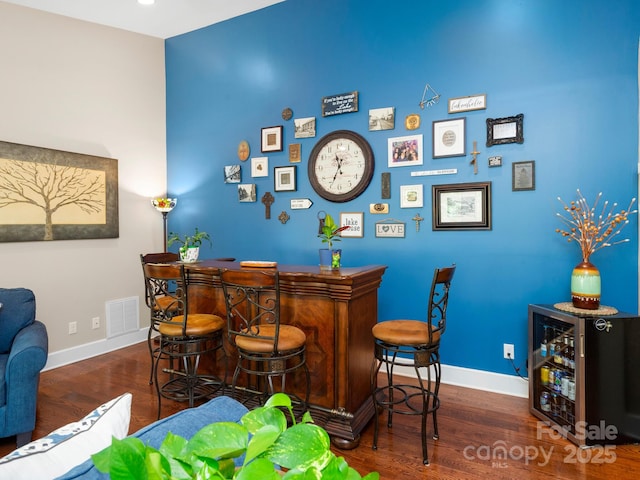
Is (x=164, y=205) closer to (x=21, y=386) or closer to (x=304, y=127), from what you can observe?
(x=304, y=127)

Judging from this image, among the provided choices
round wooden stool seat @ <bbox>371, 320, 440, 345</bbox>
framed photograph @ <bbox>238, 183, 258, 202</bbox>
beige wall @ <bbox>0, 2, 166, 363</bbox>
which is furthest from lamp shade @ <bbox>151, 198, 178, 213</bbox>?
round wooden stool seat @ <bbox>371, 320, 440, 345</bbox>

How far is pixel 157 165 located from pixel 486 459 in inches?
178

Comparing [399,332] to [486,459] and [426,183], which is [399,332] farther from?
[426,183]

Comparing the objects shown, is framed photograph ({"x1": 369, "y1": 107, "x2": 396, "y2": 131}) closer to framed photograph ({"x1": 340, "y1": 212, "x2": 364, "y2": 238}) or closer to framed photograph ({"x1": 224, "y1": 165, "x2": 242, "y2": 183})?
framed photograph ({"x1": 340, "y1": 212, "x2": 364, "y2": 238})

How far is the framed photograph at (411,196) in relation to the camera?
332 cm

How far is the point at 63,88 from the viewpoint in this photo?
369 centimetres

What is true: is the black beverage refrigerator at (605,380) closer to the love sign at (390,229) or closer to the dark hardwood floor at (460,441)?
the dark hardwood floor at (460,441)

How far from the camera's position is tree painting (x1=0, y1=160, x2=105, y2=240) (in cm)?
332

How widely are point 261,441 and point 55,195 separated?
4122 millimetres

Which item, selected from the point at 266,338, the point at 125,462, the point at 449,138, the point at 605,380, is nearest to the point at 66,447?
the point at 125,462

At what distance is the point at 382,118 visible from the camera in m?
3.45

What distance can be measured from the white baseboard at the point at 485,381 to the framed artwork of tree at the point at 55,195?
3587 millimetres

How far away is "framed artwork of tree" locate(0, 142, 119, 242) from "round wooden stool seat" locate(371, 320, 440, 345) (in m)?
3.25

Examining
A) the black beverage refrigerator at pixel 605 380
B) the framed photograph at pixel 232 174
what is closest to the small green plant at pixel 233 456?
the black beverage refrigerator at pixel 605 380
